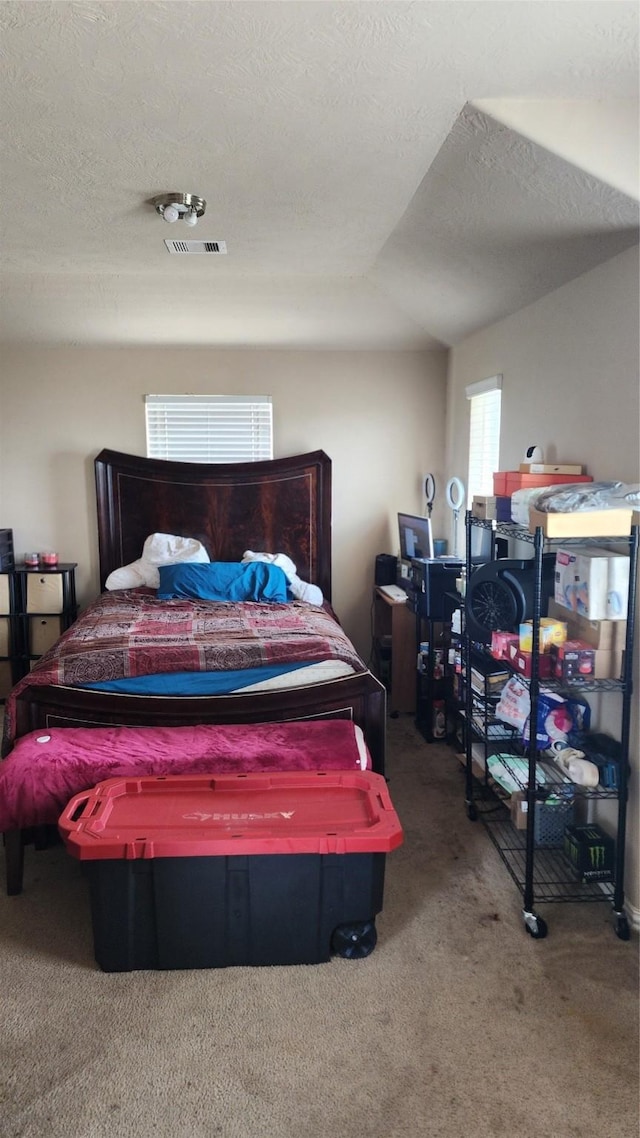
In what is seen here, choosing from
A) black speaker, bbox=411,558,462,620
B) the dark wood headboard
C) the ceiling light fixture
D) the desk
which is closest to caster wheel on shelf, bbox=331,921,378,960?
black speaker, bbox=411,558,462,620

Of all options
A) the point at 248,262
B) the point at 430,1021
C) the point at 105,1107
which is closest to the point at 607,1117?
the point at 430,1021

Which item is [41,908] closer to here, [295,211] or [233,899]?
[233,899]

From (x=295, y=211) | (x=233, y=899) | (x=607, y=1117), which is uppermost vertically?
(x=295, y=211)

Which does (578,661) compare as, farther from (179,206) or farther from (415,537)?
(179,206)

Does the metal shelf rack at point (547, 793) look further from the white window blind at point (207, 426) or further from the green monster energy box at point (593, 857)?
the white window blind at point (207, 426)

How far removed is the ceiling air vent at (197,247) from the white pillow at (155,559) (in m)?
1.95

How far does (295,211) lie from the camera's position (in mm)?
2947

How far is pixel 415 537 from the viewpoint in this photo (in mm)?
4477

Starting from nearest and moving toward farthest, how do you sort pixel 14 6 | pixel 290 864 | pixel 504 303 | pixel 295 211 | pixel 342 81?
pixel 14 6
pixel 342 81
pixel 290 864
pixel 295 211
pixel 504 303

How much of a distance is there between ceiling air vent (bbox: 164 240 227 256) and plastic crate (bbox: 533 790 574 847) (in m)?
2.86

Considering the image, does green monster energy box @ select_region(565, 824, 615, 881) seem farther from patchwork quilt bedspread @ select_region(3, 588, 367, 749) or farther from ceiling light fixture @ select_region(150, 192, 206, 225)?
ceiling light fixture @ select_region(150, 192, 206, 225)

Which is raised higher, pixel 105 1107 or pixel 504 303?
pixel 504 303

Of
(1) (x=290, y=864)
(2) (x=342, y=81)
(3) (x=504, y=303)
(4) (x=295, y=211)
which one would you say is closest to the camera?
(2) (x=342, y=81)

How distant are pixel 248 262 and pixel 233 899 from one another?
118 inches
